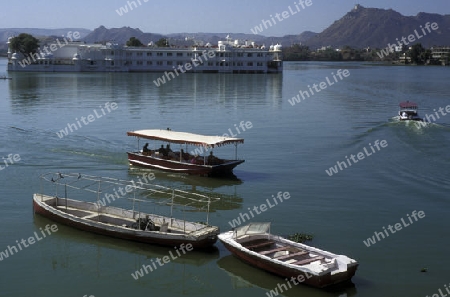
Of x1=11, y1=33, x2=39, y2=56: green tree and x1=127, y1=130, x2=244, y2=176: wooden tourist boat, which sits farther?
x1=11, y1=33, x2=39, y2=56: green tree

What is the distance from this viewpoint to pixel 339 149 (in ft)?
113

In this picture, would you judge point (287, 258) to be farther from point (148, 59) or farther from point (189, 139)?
point (148, 59)

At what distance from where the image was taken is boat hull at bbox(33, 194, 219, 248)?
17328mm

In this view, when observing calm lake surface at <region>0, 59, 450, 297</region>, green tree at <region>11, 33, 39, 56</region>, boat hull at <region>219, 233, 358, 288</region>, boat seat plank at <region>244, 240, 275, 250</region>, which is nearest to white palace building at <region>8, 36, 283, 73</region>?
green tree at <region>11, 33, 39, 56</region>

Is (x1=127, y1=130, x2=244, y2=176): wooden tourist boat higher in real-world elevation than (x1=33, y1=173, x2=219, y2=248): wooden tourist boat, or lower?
higher

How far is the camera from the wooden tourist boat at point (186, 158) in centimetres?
2677

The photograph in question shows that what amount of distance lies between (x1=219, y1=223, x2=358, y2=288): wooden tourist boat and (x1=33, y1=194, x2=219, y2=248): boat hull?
2.32ft

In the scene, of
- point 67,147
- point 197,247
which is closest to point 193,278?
point 197,247

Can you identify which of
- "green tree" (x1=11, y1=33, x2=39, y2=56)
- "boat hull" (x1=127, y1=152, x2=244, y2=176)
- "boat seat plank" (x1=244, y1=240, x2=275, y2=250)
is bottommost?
"boat seat plank" (x1=244, y1=240, x2=275, y2=250)

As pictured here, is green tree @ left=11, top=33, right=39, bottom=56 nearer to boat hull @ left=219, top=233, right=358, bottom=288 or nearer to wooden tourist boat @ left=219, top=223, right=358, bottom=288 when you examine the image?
wooden tourist boat @ left=219, top=223, right=358, bottom=288

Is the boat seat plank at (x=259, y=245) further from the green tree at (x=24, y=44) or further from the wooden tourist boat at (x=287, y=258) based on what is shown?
the green tree at (x=24, y=44)

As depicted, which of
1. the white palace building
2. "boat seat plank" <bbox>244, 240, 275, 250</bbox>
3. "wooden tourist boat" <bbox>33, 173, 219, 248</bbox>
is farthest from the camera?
the white palace building

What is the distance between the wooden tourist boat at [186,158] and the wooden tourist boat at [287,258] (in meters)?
9.01

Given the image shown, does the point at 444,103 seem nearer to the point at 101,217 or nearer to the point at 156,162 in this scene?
the point at 156,162
